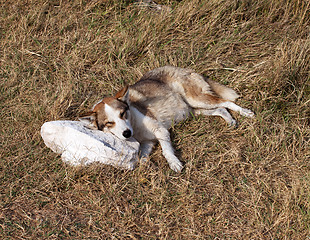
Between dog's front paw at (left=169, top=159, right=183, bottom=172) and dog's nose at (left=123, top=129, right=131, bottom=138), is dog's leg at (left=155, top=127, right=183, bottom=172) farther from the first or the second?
dog's nose at (left=123, top=129, right=131, bottom=138)

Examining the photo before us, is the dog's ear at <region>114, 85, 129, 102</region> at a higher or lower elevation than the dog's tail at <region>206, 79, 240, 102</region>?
higher

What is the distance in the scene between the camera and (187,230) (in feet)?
11.1

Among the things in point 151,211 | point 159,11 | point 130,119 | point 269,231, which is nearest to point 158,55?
point 159,11

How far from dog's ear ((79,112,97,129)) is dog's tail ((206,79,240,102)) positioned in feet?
6.16

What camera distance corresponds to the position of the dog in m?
4.27

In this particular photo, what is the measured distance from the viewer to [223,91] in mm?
5215

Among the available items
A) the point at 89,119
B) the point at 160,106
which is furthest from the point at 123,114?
the point at 160,106

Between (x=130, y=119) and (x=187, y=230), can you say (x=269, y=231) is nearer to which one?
(x=187, y=230)

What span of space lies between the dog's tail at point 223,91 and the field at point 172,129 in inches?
4.3

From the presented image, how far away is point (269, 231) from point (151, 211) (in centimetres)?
111

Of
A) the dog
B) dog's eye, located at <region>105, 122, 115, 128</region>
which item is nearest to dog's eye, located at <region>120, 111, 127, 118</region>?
the dog

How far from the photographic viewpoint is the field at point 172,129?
11.4 ft

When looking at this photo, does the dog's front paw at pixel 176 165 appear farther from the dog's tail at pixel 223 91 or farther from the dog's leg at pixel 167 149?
the dog's tail at pixel 223 91

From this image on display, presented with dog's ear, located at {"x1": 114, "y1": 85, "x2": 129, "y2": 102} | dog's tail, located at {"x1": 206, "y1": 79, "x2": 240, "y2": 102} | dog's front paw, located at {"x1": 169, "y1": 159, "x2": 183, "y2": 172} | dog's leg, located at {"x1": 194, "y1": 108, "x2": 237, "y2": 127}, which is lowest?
dog's leg, located at {"x1": 194, "y1": 108, "x2": 237, "y2": 127}
